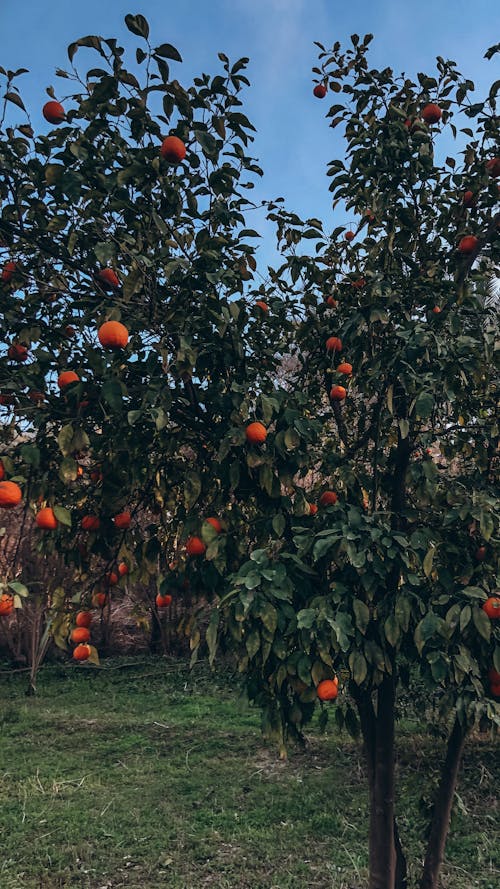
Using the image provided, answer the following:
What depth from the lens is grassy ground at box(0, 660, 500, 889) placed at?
328 cm

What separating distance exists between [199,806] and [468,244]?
11.7 ft

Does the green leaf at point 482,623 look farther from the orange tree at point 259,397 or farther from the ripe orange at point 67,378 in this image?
the ripe orange at point 67,378

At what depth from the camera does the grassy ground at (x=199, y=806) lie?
328 cm

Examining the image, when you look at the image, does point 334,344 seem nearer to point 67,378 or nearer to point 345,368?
point 345,368

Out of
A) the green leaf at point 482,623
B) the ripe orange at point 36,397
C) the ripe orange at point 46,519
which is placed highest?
the ripe orange at point 36,397

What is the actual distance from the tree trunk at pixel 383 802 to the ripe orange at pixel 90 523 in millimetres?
1114

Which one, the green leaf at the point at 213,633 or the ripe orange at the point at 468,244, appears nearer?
the green leaf at the point at 213,633

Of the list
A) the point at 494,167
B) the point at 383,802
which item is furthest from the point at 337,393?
the point at 383,802

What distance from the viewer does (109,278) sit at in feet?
6.46

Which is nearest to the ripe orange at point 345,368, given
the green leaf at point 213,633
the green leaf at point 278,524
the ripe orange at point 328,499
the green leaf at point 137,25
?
the ripe orange at point 328,499

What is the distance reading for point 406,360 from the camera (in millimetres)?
2035

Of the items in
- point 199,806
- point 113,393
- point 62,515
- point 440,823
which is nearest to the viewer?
point 113,393

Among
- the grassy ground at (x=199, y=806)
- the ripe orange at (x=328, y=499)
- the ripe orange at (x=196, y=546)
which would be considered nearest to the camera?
the ripe orange at (x=196, y=546)

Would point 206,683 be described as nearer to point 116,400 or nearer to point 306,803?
point 306,803
